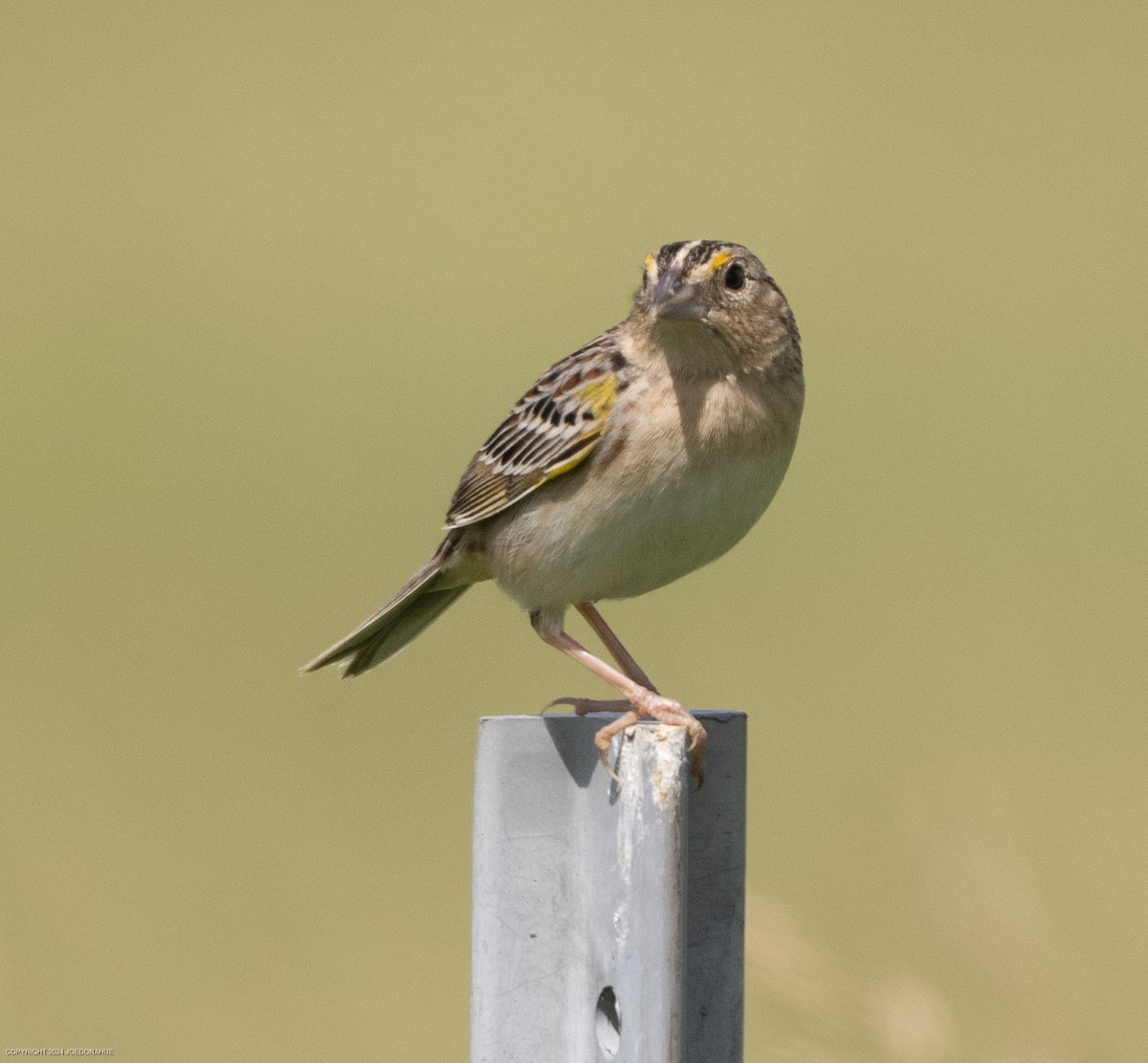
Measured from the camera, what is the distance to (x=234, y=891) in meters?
9.31

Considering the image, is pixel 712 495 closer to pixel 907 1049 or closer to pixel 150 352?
pixel 907 1049

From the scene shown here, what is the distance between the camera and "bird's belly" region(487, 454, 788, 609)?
5672 millimetres

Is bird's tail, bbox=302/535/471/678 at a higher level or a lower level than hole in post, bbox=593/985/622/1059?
higher

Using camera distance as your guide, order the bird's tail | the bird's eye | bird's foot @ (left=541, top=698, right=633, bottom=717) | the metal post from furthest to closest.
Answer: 1. the bird's tail
2. the bird's eye
3. bird's foot @ (left=541, top=698, right=633, bottom=717)
4. the metal post

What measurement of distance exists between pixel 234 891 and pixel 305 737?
1.63 m

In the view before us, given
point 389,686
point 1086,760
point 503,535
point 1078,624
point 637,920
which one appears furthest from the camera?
point 1078,624

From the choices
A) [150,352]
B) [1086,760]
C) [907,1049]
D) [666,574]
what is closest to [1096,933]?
[1086,760]

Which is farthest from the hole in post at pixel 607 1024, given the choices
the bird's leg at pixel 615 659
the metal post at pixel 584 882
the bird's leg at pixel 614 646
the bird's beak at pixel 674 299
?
the bird's beak at pixel 674 299

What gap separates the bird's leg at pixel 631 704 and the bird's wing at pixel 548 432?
412 mm

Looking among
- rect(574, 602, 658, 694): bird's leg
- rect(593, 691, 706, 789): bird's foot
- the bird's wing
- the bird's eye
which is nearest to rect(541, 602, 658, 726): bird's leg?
rect(574, 602, 658, 694): bird's leg

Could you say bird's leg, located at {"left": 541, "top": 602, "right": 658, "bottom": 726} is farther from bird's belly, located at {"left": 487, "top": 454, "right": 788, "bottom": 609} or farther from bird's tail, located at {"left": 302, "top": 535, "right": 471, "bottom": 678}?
bird's tail, located at {"left": 302, "top": 535, "right": 471, "bottom": 678}

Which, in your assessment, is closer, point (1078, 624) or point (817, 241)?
point (1078, 624)

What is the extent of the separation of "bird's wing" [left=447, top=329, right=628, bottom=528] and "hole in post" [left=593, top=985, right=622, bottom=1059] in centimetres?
247

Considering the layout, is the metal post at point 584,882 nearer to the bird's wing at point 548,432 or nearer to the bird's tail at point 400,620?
the bird's wing at point 548,432
